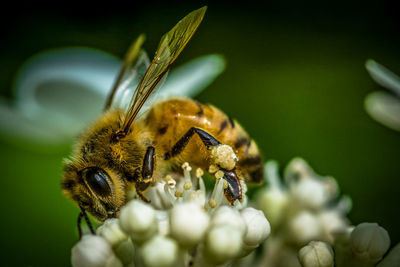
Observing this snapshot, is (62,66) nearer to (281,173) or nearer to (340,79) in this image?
(281,173)

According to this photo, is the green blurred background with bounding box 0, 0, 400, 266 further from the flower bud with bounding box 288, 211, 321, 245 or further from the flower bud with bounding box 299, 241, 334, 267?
the flower bud with bounding box 299, 241, 334, 267

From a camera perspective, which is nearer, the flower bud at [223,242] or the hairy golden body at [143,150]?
the flower bud at [223,242]

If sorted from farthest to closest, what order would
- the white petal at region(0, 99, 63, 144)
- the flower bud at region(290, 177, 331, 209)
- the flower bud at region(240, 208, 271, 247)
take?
the white petal at region(0, 99, 63, 144)
the flower bud at region(290, 177, 331, 209)
the flower bud at region(240, 208, 271, 247)

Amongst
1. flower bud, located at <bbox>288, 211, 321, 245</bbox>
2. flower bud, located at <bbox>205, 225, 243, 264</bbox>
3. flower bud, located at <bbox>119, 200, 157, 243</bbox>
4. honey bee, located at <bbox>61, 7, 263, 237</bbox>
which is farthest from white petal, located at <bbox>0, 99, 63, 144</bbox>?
flower bud, located at <bbox>205, 225, 243, 264</bbox>

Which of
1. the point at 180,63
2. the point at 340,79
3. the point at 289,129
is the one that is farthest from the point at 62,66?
the point at 340,79

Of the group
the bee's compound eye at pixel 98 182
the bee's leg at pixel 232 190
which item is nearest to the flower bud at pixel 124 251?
the bee's compound eye at pixel 98 182

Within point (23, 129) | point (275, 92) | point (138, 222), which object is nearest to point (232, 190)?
point (138, 222)

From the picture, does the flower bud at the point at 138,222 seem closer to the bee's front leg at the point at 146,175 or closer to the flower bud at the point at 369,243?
the bee's front leg at the point at 146,175

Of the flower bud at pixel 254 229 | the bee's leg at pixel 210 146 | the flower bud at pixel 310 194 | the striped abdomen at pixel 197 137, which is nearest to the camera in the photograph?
the flower bud at pixel 254 229
